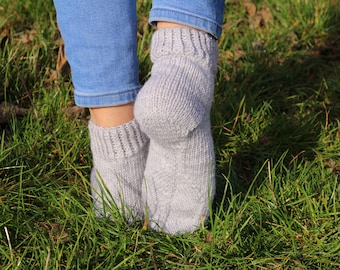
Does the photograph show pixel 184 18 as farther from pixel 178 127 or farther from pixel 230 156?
pixel 230 156

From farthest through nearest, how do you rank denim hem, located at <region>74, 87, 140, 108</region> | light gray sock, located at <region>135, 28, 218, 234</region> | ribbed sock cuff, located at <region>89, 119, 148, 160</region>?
ribbed sock cuff, located at <region>89, 119, 148, 160</region>
denim hem, located at <region>74, 87, 140, 108</region>
light gray sock, located at <region>135, 28, 218, 234</region>

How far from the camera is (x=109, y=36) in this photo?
1.39m

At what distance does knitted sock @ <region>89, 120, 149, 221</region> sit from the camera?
1.58m

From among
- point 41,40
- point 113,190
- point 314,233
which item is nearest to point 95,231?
point 113,190

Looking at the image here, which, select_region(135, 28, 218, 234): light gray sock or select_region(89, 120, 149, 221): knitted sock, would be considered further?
select_region(89, 120, 149, 221): knitted sock

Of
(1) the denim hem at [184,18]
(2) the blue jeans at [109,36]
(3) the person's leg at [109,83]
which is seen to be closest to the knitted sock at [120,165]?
(3) the person's leg at [109,83]

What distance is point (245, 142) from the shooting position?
79.5 inches

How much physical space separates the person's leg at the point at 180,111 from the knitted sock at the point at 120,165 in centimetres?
5

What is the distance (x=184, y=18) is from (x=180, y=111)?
9.3 inches

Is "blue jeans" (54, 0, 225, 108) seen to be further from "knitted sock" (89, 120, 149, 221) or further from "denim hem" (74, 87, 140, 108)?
"knitted sock" (89, 120, 149, 221)

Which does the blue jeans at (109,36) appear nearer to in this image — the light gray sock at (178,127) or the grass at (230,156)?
the light gray sock at (178,127)

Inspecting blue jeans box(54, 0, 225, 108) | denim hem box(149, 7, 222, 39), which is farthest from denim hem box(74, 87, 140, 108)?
denim hem box(149, 7, 222, 39)

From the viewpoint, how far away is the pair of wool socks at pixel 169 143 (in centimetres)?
136

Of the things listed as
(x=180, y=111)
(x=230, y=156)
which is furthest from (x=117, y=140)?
(x=230, y=156)
